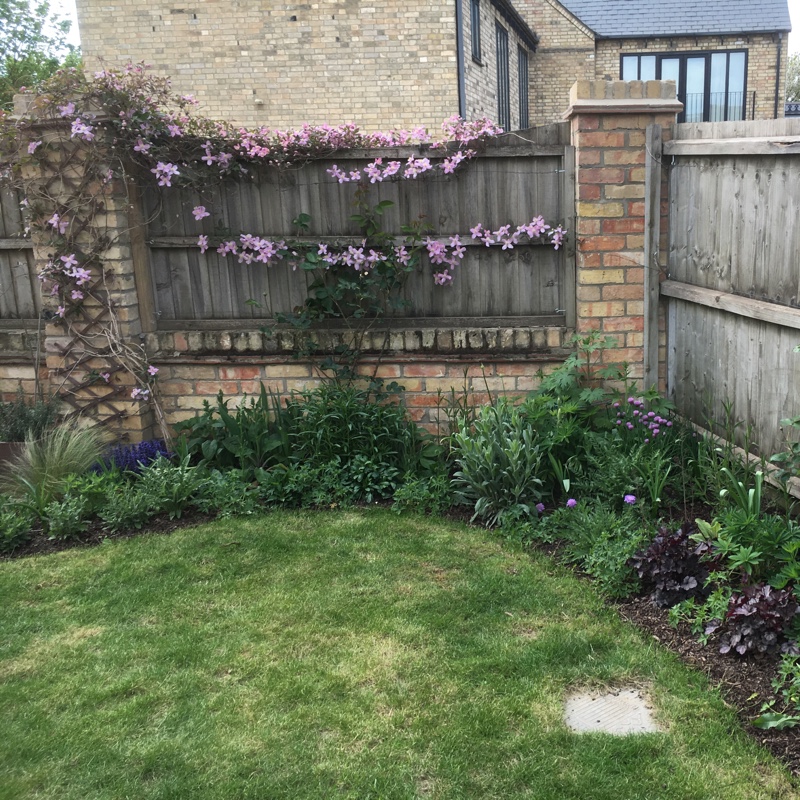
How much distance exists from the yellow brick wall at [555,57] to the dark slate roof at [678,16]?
0.83 meters

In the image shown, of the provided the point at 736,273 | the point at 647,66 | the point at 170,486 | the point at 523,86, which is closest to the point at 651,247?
the point at 736,273

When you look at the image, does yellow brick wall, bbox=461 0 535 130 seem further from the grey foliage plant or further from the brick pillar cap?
the grey foliage plant

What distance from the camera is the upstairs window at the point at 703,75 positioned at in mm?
24766

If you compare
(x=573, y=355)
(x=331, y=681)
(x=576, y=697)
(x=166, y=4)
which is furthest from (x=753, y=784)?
(x=166, y=4)

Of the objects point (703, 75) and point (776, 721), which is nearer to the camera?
point (776, 721)

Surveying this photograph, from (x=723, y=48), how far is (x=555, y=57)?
570 cm

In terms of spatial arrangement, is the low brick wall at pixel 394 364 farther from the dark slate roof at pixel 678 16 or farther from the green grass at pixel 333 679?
the dark slate roof at pixel 678 16

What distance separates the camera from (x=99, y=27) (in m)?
13.4

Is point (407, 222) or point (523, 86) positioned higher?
point (523, 86)

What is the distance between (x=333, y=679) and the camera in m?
2.80

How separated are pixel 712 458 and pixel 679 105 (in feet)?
6.84

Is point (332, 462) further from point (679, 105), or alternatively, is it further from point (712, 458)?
point (679, 105)

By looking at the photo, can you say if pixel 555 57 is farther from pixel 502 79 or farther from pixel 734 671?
pixel 734 671

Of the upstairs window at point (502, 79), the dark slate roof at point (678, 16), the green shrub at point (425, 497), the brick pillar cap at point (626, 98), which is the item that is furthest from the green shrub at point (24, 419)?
the dark slate roof at point (678, 16)
